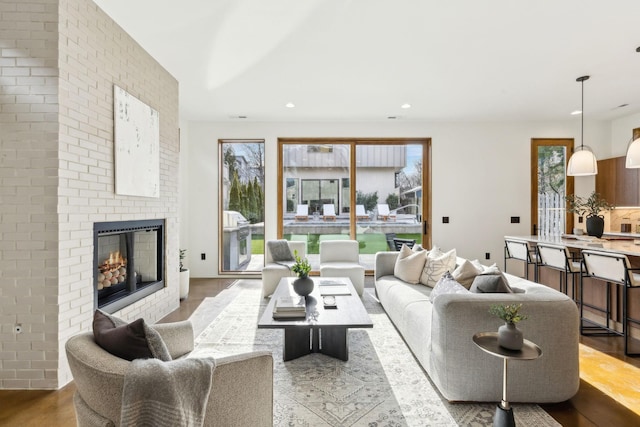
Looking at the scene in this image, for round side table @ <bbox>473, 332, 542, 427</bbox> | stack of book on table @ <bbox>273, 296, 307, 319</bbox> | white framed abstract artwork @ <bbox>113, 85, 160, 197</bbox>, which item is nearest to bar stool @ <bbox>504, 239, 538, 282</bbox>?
round side table @ <bbox>473, 332, 542, 427</bbox>

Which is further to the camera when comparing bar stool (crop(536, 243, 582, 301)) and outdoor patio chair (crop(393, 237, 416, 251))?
outdoor patio chair (crop(393, 237, 416, 251))

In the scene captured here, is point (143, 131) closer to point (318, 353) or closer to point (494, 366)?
point (318, 353)

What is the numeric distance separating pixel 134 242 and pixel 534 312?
145 inches

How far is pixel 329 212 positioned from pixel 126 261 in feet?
11.5

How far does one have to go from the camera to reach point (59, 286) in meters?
2.31

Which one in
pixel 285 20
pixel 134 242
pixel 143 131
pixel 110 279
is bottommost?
pixel 110 279

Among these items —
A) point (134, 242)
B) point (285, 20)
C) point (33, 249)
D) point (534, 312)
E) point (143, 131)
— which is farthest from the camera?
point (134, 242)

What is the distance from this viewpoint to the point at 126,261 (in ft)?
11.2

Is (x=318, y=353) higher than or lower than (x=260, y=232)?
lower

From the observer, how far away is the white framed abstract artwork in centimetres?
297

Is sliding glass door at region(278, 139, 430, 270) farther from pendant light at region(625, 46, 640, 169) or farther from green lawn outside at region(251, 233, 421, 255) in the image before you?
pendant light at region(625, 46, 640, 169)

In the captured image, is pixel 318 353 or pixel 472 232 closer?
pixel 318 353

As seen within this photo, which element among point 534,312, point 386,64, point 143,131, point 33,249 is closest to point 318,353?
point 534,312

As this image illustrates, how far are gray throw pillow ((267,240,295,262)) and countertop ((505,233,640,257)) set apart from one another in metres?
3.18
